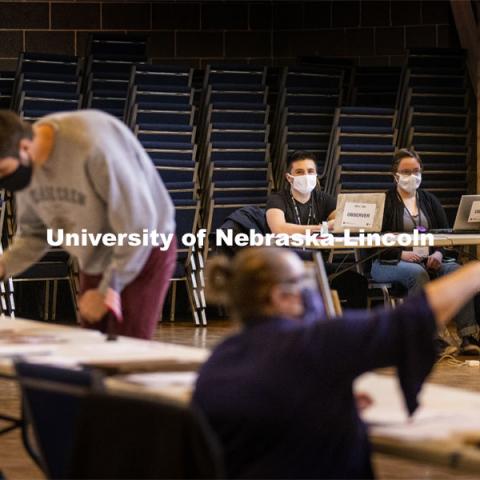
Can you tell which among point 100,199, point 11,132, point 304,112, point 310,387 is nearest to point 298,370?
point 310,387

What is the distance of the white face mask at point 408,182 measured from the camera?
26.5ft

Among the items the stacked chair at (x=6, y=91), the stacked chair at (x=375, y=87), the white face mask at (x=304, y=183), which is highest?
the stacked chair at (x=375, y=87)

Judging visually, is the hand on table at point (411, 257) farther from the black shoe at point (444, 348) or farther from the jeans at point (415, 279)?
the black shoe at point (444, 348)

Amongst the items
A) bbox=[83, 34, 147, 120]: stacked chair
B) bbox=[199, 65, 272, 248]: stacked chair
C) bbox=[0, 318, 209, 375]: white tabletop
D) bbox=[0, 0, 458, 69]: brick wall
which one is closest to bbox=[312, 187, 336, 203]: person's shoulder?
bbox=[199, 65, 272, 248]: stacked chair

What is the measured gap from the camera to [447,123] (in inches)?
424

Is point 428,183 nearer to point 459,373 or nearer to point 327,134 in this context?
point 327,134

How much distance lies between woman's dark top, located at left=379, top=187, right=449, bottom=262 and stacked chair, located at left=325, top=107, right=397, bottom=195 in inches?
73.0

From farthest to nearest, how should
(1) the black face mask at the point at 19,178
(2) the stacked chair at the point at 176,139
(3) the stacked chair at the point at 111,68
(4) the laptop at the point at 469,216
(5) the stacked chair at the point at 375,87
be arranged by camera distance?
(5) the stacked chair at the point at 375,87 < (3) the stacked chair at the point at 111,68 < (2) the stacked chair at the point at 176,139 < (4) the laptop at the point at 469,216 < (1) the black face mask at the point at 19,178

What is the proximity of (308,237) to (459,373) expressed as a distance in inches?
45.8

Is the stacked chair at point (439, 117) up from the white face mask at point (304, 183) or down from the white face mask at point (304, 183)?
up

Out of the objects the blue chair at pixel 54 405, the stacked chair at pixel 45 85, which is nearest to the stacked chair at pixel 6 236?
the stacked chair at pixel 45 85

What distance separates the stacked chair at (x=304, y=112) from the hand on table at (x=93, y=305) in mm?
6883

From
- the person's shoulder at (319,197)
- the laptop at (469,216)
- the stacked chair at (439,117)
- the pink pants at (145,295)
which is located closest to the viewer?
the pink pants at (145,295)

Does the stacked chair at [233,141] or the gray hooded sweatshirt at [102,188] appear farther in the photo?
the stacked chair at [233,141]
